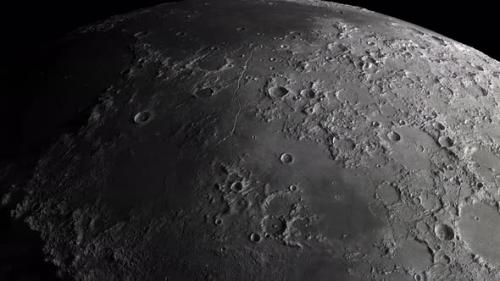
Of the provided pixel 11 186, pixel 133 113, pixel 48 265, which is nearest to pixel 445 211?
pixel 133 113

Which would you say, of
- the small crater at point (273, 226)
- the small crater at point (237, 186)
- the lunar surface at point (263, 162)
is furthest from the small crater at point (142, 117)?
the small crater at point (273, 226)

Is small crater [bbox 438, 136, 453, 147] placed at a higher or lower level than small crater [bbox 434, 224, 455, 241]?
higher

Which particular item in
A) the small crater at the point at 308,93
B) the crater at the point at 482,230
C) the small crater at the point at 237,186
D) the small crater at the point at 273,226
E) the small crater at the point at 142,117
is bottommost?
the crater at the point at 482,230

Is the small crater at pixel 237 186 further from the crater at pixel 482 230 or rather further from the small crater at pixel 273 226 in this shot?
the crater at pixel 482 230

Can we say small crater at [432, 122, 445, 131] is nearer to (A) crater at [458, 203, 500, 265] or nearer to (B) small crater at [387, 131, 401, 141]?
(B) small crater at [387, 131, 401, 141]

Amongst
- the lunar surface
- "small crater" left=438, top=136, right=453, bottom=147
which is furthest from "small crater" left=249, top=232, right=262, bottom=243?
"small crater" left=438, top=136, right=453, bottom=147

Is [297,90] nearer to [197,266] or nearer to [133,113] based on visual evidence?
[133,113]
